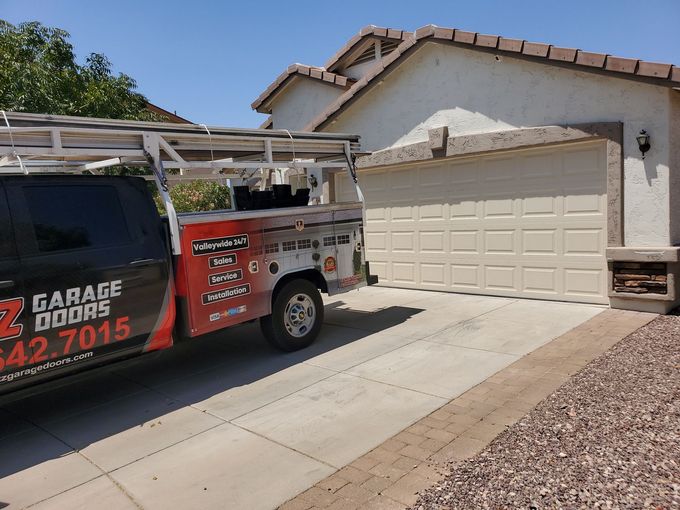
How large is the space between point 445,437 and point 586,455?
0.93 m

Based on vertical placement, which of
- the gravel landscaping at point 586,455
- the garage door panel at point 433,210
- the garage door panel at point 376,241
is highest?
the garage door panel at point 433,210

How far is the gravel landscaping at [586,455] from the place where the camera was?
2.91m

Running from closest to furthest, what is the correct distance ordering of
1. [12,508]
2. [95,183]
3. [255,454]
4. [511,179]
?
[12,508]
[255,454]
[95,183]
[511,179]

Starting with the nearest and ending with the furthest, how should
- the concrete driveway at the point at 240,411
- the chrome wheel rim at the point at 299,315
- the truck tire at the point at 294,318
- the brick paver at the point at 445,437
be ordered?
the brick paver at the point at 445,437 → the concrete driveway at the point at 240,411 → the truck tire at the point at 294,318 → the chrome wheel rim at the point at 299,315

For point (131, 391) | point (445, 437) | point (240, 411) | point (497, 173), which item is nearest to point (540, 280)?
point (497, 173)

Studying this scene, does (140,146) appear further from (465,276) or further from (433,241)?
(465,276)

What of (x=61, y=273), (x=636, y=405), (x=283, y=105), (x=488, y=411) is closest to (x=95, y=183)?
(x=61, y=273)

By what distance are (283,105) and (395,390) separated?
9498 mm

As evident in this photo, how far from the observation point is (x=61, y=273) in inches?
165

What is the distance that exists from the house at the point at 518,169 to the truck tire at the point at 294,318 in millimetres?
2986

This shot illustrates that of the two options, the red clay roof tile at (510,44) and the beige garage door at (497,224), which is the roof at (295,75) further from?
the red clay roof tile at (510,44)

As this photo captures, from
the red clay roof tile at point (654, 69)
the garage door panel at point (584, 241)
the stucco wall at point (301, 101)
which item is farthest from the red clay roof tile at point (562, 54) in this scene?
the stucco wall at point (301, 101)

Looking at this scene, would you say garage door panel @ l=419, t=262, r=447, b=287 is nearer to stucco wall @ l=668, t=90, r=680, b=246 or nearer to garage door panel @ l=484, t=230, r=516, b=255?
garage door panel @ l=484, t=230, r=516, b=255

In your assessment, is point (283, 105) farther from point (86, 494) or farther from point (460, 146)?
point (86, 494)
